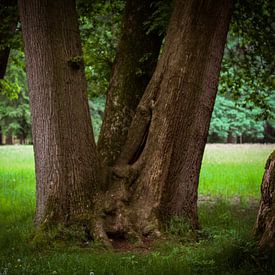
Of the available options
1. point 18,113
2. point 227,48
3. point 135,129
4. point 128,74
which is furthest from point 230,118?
point 135,129

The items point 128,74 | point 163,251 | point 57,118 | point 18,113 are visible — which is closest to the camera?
→ point 163,251

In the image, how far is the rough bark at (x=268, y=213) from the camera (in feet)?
15.2

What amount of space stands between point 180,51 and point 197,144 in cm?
140

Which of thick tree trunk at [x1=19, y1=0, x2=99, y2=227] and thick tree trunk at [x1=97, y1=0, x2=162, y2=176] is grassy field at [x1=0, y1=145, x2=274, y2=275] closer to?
thick tree trunk at [x1=19, y1=0, x2=99, y2=227]

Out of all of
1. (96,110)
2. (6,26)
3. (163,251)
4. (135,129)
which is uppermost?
(6,26)

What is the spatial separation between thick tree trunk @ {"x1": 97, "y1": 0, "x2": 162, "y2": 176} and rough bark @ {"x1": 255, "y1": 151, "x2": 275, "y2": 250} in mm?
3092

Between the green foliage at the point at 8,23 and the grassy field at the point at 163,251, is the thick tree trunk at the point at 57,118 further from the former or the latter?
the green foliage at the point at 8,23

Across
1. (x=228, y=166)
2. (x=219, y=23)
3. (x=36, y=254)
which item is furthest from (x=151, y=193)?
(x=228, y=166)

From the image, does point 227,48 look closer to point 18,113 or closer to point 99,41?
point 99,41

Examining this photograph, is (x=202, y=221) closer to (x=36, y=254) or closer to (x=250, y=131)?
(x=36, y=254)

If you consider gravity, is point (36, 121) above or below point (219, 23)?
below

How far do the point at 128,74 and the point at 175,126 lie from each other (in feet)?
5.46

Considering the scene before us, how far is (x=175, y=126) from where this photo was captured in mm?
6898

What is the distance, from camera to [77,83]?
6.97 metres
